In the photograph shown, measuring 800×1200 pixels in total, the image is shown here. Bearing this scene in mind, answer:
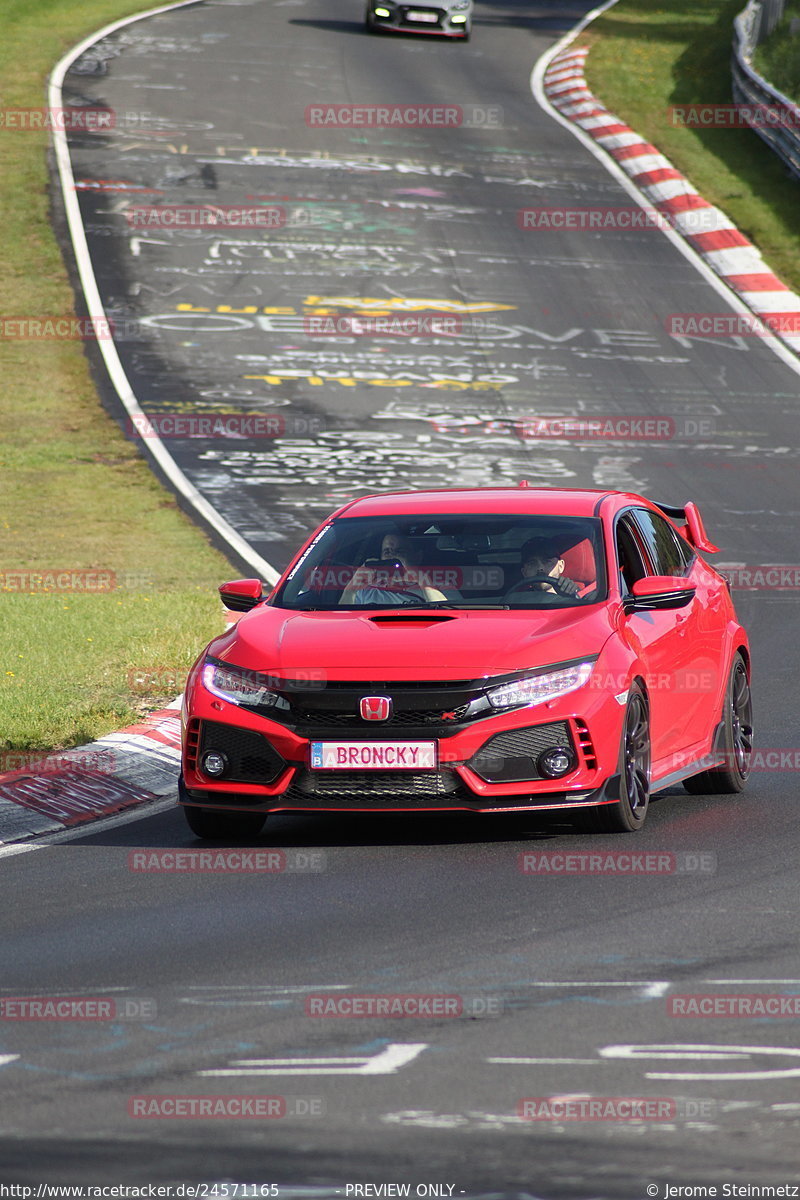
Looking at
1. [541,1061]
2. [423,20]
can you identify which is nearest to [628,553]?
[541,1061]

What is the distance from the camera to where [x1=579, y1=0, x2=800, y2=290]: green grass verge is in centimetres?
3203

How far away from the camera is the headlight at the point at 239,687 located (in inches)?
345

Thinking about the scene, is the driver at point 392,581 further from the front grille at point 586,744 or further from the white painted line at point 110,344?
the white painted line at point 110,344

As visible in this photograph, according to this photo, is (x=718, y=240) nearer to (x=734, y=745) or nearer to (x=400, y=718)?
(x=734, y=745)

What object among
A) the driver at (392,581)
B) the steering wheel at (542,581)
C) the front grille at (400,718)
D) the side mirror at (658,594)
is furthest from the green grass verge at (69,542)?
the side mirror at (658,594)

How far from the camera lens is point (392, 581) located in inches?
381

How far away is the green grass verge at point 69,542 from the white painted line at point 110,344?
0.25 meters

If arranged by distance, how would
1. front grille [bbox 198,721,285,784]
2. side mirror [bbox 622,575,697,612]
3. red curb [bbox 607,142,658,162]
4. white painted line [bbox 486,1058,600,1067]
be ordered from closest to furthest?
1. white painted line [bbox 486,1058,600,1067]
2. front grille [bbox 198,721,285,784]
3. side mirror [bbox 622,575,697,612]
4. red curb [bbox 607,142,658,162]

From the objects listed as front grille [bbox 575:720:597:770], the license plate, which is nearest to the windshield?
front grille [bbox 575:720:597:770]

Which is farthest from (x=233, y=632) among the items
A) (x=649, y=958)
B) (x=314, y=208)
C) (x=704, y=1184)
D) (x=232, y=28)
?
(x=232, y=28)

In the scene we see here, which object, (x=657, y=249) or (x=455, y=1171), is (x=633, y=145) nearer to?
(x=657, y=249)

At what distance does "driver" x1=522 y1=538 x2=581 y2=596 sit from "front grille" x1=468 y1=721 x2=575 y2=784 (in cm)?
106

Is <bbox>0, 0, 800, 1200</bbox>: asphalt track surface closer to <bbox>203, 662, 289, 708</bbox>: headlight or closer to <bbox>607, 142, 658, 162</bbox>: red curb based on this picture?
<bbox>203, 662, 289, 708</bbox>: headlight

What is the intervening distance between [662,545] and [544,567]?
123 cm
